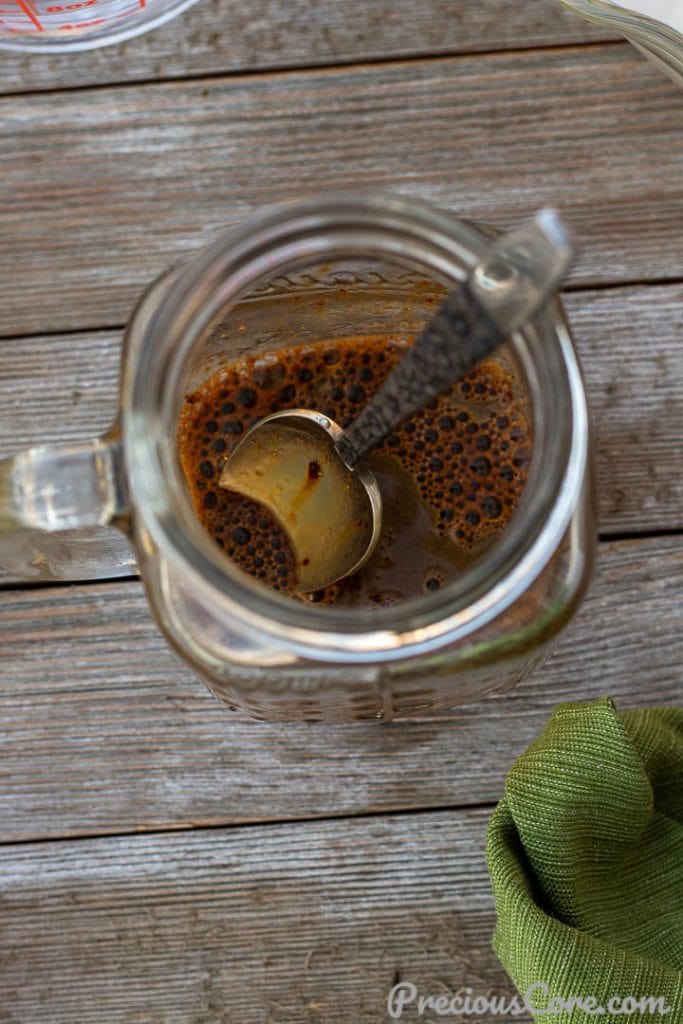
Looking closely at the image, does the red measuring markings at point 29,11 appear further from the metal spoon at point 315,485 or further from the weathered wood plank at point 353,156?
the metal spoon at point 315,485

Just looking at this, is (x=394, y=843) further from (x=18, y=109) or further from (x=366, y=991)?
(x=18, y=109)

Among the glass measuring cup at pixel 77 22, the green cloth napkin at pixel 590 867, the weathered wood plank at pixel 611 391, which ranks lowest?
the green cloth napkin at pixel 590 867

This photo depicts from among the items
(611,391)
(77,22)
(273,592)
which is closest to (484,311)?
(273,592)

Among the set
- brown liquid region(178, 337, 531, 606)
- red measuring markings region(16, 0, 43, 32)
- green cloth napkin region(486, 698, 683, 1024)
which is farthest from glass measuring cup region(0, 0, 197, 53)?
green cloth napkin region(486, 698, 683, 1024)

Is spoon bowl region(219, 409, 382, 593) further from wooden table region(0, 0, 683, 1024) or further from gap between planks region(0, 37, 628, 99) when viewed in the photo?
gap between planks region(0, 37, 628, 99)

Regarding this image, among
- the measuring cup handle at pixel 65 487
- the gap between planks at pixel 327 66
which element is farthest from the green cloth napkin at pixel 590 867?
the gap between planks at pixel 327 66

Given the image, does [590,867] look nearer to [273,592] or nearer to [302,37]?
[273,592]
